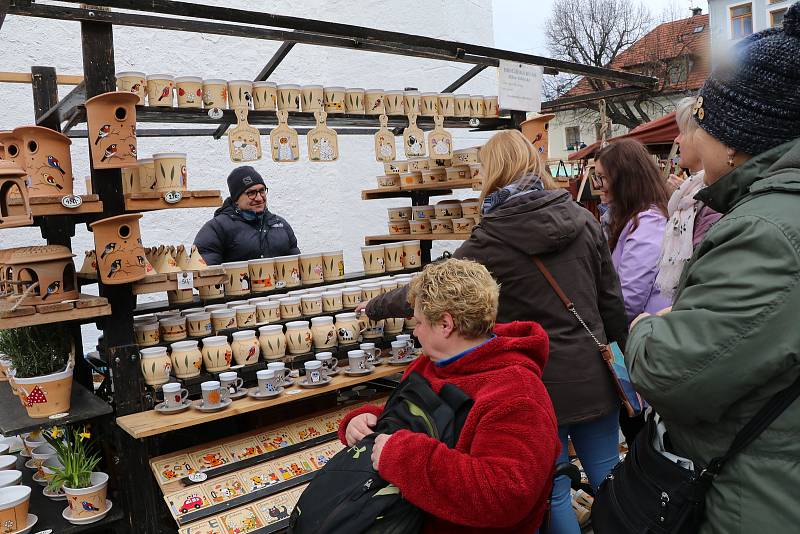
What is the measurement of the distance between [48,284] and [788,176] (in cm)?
265

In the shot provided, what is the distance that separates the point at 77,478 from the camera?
293 cm

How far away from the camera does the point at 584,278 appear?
2.75 meters

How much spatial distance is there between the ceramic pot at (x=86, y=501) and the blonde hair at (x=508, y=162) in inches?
81.3

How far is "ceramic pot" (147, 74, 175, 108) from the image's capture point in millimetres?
3045

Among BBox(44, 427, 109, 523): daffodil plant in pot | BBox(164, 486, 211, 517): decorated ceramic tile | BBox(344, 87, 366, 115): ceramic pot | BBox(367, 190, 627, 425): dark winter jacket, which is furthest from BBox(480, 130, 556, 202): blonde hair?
BBox(44, 427, 109, 523): daffodil plant in pot

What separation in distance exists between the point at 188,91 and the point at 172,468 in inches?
67.4

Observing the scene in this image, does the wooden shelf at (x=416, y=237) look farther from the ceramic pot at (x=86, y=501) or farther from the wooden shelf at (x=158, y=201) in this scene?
the ceramic pot at (x=86, y=501)

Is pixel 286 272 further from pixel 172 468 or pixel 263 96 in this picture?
pixel 172 468

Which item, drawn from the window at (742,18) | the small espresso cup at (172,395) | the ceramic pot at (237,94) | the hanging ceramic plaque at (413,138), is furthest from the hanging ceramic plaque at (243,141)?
the window at (742,18)

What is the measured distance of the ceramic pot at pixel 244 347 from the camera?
3.20m

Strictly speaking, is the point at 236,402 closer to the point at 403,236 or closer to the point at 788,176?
the point at 403,236

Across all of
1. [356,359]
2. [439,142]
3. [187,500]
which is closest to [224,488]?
[187,500]

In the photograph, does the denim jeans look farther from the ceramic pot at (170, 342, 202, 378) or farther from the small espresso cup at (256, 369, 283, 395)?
the ceramic pot at (170, 342, 202, 378)

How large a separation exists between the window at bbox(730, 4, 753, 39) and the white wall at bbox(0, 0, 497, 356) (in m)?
13.4
